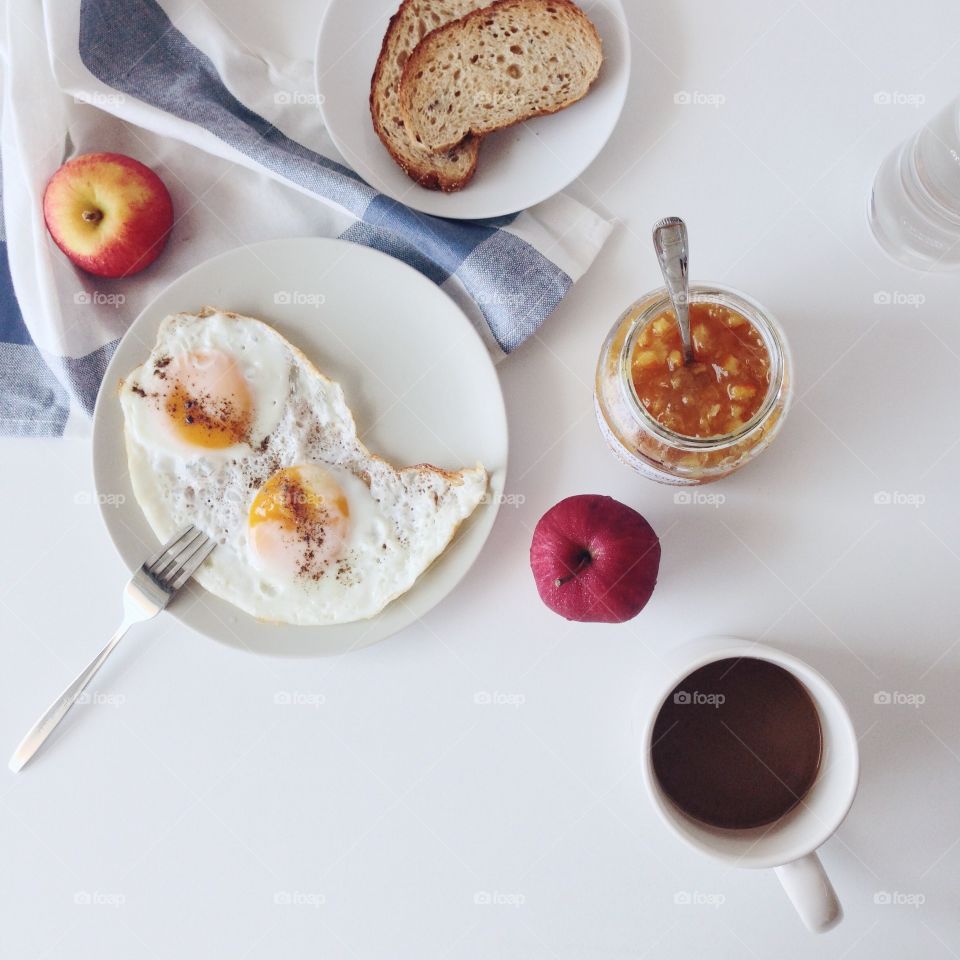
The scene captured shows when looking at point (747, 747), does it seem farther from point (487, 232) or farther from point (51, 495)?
point (51, 495)

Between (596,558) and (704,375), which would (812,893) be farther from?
(704,375)

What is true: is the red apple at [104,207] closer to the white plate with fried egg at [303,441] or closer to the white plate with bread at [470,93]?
the white plate with fried egg at [303,441]

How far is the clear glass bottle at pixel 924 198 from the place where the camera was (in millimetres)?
1296

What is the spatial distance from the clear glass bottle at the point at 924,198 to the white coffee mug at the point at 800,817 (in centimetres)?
74

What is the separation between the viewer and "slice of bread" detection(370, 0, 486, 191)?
4.69 ft

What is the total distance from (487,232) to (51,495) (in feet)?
3.02

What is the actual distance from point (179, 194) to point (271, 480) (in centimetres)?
56

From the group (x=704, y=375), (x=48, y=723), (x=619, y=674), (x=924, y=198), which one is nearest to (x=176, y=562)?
(x=48, y=723)

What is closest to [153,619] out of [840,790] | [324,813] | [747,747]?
[324,813]

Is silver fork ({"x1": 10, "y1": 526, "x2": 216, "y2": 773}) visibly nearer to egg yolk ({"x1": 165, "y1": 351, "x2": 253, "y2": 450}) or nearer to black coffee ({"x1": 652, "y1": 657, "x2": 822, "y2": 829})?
egg yolk ({"x1": 165, "y1": 351, "x2": 253, "y2": 450})

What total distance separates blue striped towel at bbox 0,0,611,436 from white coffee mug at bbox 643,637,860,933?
2.09ft

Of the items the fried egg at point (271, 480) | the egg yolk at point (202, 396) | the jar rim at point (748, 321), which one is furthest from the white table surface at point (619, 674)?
the egg yolk at point (202, 396)

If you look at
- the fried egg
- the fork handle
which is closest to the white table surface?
the fork handle

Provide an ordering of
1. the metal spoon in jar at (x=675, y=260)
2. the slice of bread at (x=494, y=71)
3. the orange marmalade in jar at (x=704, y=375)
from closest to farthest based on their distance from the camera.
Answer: the metal spoon in jar at (x=675, y=260), the orange marmalade in jar at (x=704, y=375), the slice of bread at (x=494, y=71)
